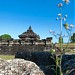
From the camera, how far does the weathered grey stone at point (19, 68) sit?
5057 mm

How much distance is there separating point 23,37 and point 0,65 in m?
36.3

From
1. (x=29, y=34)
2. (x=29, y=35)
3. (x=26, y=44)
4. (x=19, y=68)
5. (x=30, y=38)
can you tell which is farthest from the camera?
(x=29, y=34)

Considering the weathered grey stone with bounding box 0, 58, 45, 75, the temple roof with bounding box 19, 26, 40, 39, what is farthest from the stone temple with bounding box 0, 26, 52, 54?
the weathered grey stone with bounding box 0, 58, 45, 75

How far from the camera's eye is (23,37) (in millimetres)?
41656

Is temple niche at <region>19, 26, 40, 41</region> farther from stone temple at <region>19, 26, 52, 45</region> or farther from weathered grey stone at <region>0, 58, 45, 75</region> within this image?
weathered grey stone at <region>0, 58, 45, 75</region>

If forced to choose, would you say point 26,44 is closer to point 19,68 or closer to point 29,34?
point 29,34

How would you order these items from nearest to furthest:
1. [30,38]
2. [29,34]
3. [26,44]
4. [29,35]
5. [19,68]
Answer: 1. [19,68]
2. [26,44]
3. [29,35]
4. [30,38]
5. [29,34]

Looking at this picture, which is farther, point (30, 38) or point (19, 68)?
point (30, 38)

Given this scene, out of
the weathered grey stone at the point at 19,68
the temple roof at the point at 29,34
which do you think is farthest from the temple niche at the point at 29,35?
the weathered grey stone at the point at 19,68

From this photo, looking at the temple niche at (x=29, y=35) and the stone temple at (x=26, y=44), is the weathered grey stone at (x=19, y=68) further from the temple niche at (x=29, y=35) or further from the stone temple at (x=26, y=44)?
the temple niche at (x=29, y=35)

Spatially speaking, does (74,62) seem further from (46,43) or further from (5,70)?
Result: (46,43)

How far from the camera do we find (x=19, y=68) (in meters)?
5.18

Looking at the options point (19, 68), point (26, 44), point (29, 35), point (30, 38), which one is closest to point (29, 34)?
point (29, 35)

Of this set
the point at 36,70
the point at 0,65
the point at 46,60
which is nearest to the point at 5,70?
the point at 0,65
